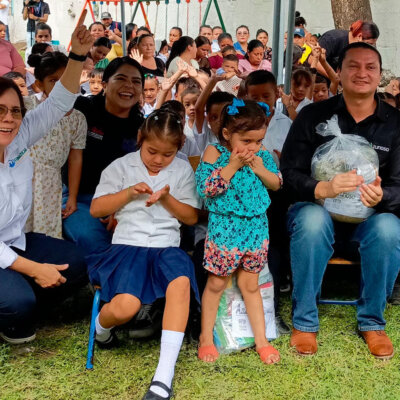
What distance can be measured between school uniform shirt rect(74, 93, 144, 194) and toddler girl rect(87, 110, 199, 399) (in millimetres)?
589

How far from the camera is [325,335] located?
10.6 feet

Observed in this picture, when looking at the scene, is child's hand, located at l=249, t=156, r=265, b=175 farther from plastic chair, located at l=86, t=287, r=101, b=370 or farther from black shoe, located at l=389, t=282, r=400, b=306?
black shoe, located at l=389, t=282, r=400, b=306

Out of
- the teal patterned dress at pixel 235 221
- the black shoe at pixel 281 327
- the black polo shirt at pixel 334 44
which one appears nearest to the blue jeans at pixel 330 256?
the black shoe at pixel 281 327

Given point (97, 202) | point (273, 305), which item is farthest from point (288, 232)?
point (97, 202)

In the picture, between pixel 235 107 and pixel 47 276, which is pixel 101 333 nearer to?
pixel 47 276

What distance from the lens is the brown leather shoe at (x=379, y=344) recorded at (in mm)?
2967

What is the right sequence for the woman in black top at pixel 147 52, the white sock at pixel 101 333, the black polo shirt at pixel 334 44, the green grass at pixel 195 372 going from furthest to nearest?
the woman in black top at pixel 147 52 < the black polo shirt at pixel 334 44 < the white sock at pixel 101 333 < the green grass at pixel 195 372

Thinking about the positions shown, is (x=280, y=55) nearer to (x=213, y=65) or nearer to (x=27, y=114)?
(x=27, y=114)

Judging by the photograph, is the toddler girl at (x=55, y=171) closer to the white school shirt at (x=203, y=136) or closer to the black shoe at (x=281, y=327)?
the white school shirt at (x=203, y=136)

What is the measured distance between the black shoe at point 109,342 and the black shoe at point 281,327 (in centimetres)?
89

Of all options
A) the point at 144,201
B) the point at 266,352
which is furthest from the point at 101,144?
the point at 266,352

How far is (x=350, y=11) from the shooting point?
329 inches

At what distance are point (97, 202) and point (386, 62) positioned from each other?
9.10 metres

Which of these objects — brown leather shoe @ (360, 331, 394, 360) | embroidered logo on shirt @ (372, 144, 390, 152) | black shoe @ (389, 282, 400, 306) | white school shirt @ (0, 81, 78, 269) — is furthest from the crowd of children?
black shoe @ (389, 282, 400, 306)
